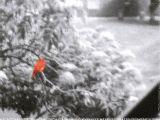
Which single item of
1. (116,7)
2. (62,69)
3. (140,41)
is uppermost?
(116,7)

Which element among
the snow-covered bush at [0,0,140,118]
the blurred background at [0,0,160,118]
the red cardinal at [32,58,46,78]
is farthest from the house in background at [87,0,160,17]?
the red cardinal at [32,58,46,78]

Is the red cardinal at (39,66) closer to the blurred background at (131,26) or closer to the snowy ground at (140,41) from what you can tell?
the blurred background at (131,26)

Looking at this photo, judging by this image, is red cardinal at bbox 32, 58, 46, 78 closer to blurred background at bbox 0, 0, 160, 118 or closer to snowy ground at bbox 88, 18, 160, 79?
blurred background at bbox 0, 0, 160, 118

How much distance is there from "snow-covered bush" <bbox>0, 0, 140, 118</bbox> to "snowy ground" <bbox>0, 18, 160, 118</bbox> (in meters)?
0.04

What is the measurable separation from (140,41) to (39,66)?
528 millimetres

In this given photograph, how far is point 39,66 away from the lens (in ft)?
5.33

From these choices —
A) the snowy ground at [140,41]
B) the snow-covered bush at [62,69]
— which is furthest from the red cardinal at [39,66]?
the snowy ground at [140,41]

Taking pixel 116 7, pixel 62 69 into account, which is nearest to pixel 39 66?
pixel 62 69

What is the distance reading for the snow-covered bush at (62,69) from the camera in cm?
158

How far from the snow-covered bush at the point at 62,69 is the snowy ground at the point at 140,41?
0.15 ft

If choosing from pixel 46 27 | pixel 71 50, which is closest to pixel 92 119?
pixel 71 50

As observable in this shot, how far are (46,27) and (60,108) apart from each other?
41 cm

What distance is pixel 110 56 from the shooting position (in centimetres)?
163

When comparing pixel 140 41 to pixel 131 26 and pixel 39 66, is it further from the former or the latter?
pixel 39 66
